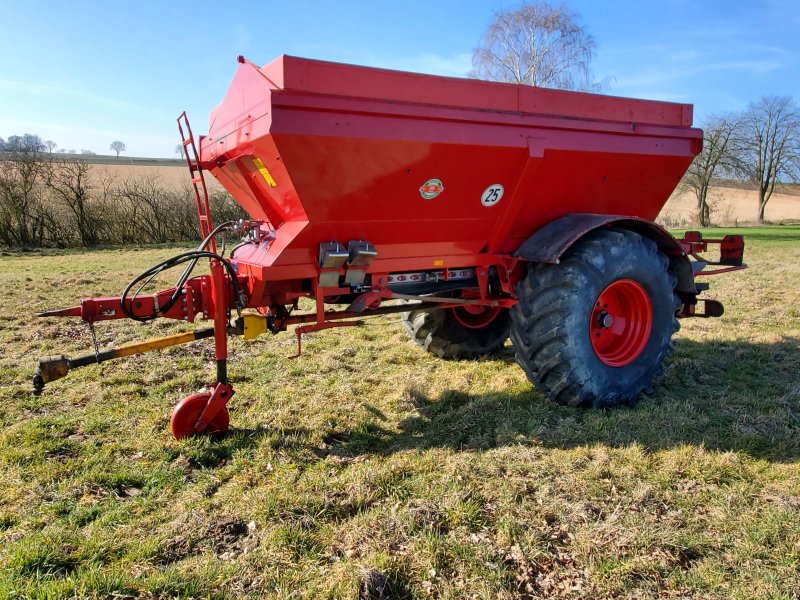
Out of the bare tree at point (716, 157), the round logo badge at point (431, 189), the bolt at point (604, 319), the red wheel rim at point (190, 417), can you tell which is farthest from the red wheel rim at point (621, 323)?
the bare tree at point (716, 157)

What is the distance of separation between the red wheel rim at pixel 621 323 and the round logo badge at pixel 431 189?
153 cm

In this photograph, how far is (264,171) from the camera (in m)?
3.35

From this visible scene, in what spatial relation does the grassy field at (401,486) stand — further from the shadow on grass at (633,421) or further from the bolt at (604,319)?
the bolt at (604,319)

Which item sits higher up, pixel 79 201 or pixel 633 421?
pixel 79 201

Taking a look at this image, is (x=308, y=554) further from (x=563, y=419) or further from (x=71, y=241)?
(x=71, y=241)

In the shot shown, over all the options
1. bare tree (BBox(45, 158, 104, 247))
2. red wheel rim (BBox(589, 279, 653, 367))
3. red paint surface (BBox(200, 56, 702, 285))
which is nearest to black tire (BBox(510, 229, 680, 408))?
red wheel rim (BBox(589, 279, 653, 367))

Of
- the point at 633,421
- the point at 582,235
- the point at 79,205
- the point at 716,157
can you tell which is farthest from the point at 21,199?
the point at 716,157

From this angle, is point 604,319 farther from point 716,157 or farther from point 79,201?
point 716,157

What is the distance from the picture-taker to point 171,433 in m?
3.59

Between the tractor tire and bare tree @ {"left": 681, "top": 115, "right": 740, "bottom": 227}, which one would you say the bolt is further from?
bare tree @ {"left": 681, "top": 115, "right": 740, "bottom": 227}

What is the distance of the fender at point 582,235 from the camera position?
12.4ft

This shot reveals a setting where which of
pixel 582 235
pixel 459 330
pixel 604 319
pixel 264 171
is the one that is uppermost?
pixel 264 171

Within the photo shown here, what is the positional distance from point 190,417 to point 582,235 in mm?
2916

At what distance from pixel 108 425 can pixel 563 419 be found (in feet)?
10.2
